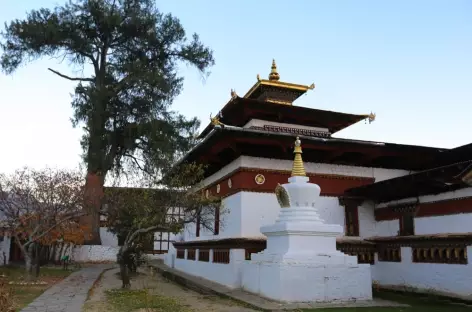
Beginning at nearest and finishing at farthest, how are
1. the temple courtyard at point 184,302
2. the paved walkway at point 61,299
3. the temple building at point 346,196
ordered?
the temple courtyard at point 184,302
the paved walkway at point 61,299
the temple building at point 346,196

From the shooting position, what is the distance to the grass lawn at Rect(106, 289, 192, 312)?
905cm

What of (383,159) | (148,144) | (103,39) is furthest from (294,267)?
(103,39)

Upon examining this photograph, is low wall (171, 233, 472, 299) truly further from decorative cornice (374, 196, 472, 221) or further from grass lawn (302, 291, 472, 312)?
decorative cornice (374, 196, 472, 221)

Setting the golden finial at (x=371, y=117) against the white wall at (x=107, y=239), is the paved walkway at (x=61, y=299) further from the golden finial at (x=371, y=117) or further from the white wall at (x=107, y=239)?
the white wall at (x=107, y=239)

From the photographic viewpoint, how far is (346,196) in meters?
13.8

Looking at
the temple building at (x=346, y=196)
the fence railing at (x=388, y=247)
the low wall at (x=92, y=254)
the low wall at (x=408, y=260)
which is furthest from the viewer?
the low wall at (x=92, y=254)

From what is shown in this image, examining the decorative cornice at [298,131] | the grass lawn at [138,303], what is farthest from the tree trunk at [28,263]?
the decorative cornice at [298,131]

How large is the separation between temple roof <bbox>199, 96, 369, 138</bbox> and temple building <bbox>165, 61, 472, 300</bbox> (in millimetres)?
37

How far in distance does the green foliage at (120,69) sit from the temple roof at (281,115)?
343 inches

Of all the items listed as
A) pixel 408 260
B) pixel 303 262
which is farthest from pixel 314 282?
pixel 408 260

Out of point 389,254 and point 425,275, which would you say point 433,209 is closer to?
point 425,275

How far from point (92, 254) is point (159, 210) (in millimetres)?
18213

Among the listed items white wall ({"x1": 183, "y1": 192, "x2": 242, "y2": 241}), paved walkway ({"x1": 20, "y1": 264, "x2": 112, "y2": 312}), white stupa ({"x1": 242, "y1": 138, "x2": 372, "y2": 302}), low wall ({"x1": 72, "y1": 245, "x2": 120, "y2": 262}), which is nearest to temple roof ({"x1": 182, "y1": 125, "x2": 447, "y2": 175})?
white wall ({"x1": 183, "y1": 192, "x2": 242, "y2": 241})

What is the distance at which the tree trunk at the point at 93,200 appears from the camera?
2069 centimetres
